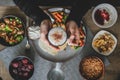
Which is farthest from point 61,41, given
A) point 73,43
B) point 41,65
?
point 41,65

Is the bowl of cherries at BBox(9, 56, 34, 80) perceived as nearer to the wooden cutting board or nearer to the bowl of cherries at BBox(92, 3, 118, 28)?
the wooden cutting board

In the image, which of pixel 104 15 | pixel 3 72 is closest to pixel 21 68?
pixel 3 72

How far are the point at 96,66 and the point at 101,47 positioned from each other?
9 centimetres

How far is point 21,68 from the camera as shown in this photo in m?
1.41

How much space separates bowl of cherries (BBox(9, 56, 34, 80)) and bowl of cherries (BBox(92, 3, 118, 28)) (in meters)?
0.35

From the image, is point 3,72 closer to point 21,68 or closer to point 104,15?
point 21,68

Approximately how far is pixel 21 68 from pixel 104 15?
443mm

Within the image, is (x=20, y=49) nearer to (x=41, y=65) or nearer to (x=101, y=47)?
(x=41, y=65)

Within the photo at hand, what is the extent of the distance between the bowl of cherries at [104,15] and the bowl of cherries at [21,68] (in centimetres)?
35

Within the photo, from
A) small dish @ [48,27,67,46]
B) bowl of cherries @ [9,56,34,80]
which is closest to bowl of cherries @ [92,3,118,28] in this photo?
small dish @ [48,27,67,46]

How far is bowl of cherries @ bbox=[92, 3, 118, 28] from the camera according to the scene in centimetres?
145

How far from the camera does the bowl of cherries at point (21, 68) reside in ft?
4.60

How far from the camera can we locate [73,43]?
135 cm

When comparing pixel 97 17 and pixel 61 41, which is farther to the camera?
pixel 97 17
